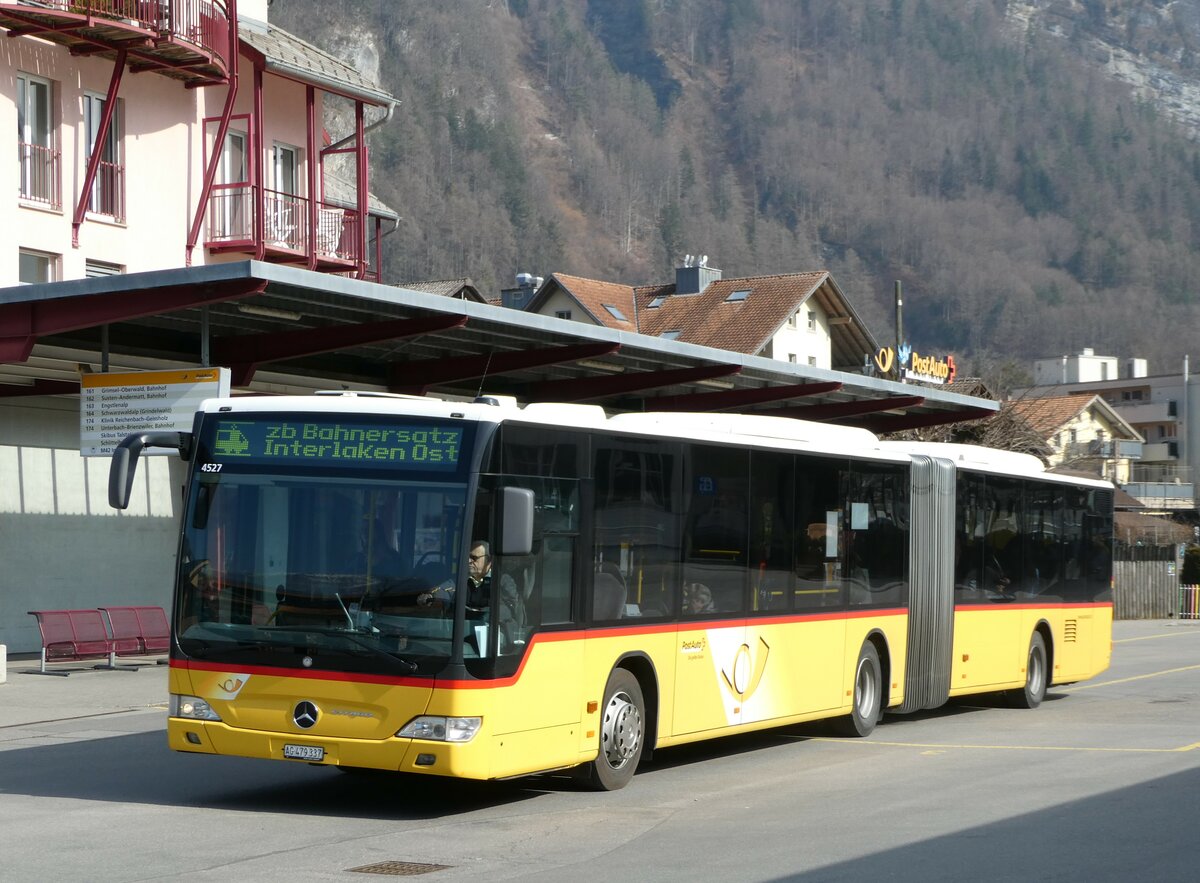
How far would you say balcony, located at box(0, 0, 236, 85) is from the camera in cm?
2731

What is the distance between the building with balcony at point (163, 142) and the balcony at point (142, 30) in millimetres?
33

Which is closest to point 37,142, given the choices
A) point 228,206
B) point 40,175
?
point 40,175

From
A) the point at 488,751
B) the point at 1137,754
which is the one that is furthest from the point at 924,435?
the point at 488,751

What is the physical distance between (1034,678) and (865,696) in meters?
4.54

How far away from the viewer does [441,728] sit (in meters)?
10.4

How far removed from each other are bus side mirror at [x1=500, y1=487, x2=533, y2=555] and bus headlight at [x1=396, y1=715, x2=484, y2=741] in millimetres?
1069

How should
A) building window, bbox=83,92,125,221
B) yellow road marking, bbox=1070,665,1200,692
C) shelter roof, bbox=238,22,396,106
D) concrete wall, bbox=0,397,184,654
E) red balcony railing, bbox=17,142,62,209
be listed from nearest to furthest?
yellow road marking, bbox=1070,665,1200,692, concrete wall, bbox=0,397,184,654, red balcony railing, bbox=17,142,62,209, building window, bbox=83,92,125,221, shelter roof, bbox=238,22,396,106

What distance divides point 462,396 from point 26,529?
26.7ft

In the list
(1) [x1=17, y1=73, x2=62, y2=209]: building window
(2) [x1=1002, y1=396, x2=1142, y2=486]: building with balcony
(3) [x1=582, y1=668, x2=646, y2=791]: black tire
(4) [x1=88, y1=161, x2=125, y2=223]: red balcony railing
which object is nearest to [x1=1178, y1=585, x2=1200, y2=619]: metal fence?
(2) [x1=1002, y1=396, x2=1142, y2=486]: building with balcony

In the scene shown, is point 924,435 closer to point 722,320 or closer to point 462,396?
point 462,396

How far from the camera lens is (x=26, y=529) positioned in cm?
2631

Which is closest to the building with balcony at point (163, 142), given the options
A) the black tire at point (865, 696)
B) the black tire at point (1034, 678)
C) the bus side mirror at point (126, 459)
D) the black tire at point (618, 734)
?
the black tire at point (1034, 678)

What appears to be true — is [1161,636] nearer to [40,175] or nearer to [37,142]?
[40,175]

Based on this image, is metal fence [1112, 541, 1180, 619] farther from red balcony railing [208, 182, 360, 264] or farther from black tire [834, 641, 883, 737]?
black tire [834, 641, 883, 737]
